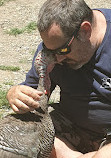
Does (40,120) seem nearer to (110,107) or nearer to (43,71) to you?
(43,71)

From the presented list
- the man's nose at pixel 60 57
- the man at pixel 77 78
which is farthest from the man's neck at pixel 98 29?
the man's nose at pixel 60 57

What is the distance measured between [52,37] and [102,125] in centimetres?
134

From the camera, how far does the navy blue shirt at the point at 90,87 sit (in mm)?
4082

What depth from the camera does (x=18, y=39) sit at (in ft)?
32.1

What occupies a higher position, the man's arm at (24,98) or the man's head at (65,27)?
the man's head at (65,27)

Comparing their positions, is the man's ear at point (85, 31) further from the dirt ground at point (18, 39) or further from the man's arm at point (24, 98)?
the dirt ground at point (18, 39)

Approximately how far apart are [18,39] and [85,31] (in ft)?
20.1

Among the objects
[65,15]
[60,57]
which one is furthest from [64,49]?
[65,15]

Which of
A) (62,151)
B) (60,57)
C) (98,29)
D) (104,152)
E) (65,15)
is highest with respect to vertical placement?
(65,15)

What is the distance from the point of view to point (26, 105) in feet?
12.5

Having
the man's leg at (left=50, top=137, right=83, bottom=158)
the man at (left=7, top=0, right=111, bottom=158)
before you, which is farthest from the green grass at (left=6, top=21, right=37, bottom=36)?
the man's leg at (left=50, top=137, right=83, bottom=158)

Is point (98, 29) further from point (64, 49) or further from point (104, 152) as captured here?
point (104, 152)

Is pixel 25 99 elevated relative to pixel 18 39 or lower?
elevated

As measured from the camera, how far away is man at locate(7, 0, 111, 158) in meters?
3.75
